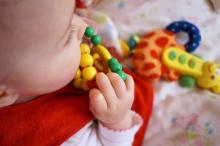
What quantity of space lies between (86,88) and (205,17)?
0.41 meters

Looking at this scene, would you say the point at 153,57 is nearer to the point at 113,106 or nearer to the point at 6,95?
the point at 113,106

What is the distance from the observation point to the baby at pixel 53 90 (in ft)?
1.72

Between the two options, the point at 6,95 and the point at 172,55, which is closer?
the point at 6,95

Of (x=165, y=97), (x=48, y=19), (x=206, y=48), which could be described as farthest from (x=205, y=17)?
(x=48, y=19)

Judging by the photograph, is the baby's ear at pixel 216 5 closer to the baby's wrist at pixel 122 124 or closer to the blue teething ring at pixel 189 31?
the blue teething ring at pixel 189 31

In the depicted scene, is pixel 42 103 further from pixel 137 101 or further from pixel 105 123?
pixel 137 101

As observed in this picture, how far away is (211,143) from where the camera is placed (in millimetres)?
820

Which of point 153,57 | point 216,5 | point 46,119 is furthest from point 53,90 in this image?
point 216,5

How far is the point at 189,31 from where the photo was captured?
0.94m

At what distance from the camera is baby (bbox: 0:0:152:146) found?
525 mm

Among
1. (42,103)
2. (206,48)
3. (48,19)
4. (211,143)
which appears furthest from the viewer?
(206,48)

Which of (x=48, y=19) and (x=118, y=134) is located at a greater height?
(x=48, y=19)

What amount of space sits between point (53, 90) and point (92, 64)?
106 mm

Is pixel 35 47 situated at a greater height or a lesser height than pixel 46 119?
greater
